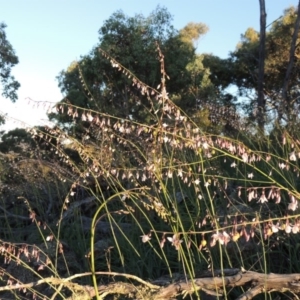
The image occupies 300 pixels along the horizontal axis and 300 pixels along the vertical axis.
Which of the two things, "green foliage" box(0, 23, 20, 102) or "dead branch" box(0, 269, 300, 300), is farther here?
"green foliage" box(0, 23, 20, 102)

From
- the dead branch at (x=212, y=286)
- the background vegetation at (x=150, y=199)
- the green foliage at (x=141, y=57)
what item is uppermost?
the green foliage at (x=141, y=57)

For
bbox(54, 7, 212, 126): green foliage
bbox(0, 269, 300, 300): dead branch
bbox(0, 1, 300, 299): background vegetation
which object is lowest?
bbox(0, 269, 300, 300): dead branch

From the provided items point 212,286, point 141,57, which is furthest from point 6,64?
point 212,286

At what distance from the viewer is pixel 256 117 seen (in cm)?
568

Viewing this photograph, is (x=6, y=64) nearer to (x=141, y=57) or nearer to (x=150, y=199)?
(x=141, y=57)

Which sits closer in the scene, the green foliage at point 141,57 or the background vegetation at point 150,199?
the background vegetation at point 150,199

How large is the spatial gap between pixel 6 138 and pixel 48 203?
16.7 m

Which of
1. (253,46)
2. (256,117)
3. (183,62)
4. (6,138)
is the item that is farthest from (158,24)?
(256,117)

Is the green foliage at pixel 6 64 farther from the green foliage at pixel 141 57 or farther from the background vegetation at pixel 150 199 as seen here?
the background vegetation at pixel 150 199

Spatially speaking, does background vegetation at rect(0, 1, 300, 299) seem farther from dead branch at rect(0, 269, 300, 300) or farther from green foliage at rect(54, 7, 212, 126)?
green foliage at rect(54, 7, 212, 126)

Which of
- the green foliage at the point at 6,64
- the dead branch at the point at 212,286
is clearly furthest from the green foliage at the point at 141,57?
the dead branch at the point at 212,286

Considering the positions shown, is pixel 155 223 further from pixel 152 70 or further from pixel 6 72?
pixel 6 72

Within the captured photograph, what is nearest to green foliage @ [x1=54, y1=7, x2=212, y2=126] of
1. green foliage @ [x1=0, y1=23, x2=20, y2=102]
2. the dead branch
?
green foliage @ [x1=0, y1=23, x2=20, y2=102]

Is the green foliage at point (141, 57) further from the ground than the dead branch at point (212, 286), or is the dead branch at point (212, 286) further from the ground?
the green foliage at point (141, 57)
